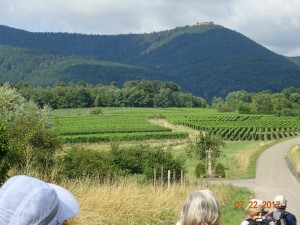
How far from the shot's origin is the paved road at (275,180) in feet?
70.2

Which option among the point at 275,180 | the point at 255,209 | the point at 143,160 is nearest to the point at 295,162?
the point at 275,180

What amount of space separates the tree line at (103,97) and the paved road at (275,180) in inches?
3353

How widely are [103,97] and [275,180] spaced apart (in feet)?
380

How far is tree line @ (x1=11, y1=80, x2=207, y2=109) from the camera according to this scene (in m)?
135

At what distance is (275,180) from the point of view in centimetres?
3141

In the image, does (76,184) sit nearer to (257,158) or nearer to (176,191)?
(176,191)

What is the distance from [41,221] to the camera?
2.08 m

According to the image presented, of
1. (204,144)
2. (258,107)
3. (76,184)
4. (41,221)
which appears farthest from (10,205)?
(258,107)

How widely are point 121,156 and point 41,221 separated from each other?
74.4ft

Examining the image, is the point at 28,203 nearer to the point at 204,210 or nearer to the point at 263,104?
the point at 204,210

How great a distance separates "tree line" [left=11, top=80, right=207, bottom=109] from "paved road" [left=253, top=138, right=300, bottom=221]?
279ft

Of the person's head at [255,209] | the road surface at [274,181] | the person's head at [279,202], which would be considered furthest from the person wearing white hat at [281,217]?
the road surface at [274,181]

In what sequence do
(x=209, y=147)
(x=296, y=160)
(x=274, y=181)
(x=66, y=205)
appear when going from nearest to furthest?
(x=66, y=205) < (x=274, y=181) < (x=209, y=147) < (x=296, y=160)

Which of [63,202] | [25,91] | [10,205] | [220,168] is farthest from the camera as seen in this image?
[25,91]
